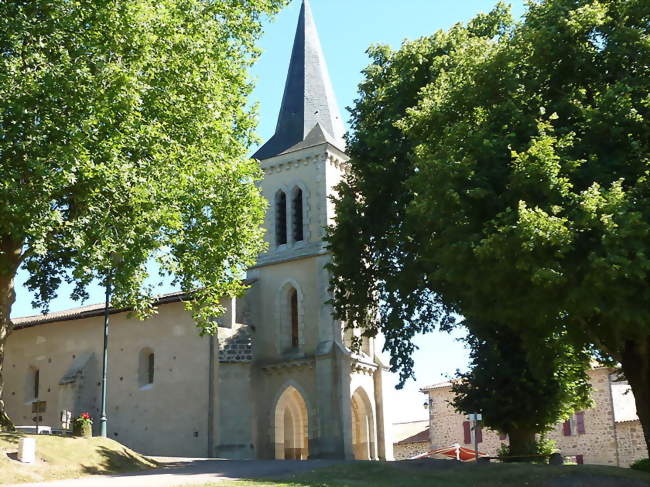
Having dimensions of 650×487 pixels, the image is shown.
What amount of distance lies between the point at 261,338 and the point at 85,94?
58.7 feet

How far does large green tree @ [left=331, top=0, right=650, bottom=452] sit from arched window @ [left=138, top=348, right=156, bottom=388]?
54.7ft

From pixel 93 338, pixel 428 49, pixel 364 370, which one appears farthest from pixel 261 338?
pixel 428 49

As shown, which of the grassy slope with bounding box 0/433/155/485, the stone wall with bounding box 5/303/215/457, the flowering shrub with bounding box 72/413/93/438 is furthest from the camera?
the stone wall with bounding box 5/303/215/457

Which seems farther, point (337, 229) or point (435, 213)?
point (337, 229)

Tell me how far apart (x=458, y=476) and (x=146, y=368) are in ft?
65.5

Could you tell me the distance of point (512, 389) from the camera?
24.8 meters

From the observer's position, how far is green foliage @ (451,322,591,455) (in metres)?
24.5

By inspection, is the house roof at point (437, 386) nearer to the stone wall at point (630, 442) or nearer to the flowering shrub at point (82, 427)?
the stone wall at point (630, 442)

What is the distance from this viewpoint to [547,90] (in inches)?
727

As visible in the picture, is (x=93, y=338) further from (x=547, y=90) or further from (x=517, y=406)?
(x=547, y=90)

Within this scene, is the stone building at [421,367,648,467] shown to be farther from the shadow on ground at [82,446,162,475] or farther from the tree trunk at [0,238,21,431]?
the tree trunk at [0,238,21,431]

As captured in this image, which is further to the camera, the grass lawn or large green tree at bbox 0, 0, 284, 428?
large green tree at bbox 0, 0, 284, 428

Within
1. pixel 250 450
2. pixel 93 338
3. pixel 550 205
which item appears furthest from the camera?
pixel 93 338

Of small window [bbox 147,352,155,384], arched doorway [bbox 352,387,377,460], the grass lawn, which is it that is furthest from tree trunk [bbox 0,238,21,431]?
arched doorway [bbox 352,387,377,460]
